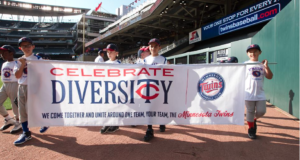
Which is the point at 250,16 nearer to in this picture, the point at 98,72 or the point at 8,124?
the point at 98,72

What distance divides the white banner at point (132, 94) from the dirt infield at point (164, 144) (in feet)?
1.29

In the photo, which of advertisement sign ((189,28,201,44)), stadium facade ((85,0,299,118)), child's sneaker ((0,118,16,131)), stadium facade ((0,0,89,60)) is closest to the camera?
child's sneaker ((0,118,16,131))

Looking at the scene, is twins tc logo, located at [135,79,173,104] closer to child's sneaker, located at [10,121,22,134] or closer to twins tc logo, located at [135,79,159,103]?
twins tc logo, located at [135,79,159,103]

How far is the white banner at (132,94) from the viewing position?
268 centimetres

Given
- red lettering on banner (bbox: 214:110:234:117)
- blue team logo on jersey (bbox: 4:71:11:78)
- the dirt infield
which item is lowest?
the dirt infield

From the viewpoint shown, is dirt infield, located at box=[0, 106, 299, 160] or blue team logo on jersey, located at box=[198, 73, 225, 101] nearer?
dirt infield, located at box=[0, 106, 299, 160]

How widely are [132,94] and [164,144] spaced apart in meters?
0.99

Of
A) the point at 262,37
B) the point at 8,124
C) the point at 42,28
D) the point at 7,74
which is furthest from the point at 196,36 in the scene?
the point at 42,28

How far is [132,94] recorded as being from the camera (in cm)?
279

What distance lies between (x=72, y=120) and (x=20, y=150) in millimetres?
902

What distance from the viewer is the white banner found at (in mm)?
2678

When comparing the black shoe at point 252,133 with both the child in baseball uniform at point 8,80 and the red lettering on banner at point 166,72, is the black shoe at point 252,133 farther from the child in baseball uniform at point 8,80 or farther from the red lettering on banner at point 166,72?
the child in baseball uniform at point 8,80

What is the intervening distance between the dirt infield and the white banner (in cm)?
39

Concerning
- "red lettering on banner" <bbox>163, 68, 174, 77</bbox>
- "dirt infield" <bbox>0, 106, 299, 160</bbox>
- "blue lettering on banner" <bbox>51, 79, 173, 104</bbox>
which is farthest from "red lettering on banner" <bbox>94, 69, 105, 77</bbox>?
"dirt infield" <bbox>0, 106, 299, 160</bbox>
